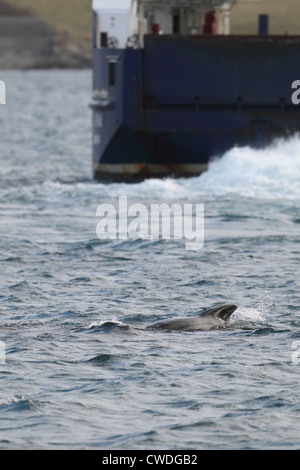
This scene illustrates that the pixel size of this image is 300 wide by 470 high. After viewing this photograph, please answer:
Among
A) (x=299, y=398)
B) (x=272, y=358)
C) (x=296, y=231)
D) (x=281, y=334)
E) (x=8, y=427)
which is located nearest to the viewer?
(x=8, y=427)

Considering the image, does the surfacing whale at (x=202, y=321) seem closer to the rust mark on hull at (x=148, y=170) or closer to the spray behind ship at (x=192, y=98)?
the spray behind ship at (x=192, y=98)

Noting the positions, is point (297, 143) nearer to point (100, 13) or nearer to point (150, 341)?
point (100, 13)

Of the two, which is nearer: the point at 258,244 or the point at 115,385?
the point at 115,385

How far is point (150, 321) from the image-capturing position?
840 inches

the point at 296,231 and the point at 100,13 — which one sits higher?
the point at 100,13

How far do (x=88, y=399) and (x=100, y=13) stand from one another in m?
27.0

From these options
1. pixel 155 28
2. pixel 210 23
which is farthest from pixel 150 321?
pixel 210 23

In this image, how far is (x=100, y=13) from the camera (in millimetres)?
42062

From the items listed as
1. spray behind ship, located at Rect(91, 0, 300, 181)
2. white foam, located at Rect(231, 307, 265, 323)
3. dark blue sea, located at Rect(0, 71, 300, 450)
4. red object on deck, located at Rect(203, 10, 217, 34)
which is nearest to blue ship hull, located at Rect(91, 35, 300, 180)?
spray behind ship, located at Rect(91, 0, 300, 181)

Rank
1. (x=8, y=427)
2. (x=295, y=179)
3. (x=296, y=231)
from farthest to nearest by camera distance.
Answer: (x=295, y=179)
(x=296, y=231)
(x=8, y=427)

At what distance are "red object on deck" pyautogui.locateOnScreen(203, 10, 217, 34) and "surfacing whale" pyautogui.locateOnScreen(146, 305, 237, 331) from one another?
2764cm

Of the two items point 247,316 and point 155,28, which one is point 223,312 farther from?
point 155,28

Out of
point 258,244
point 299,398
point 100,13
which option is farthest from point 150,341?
point 100,13

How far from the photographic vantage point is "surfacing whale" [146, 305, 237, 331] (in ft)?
67.4
